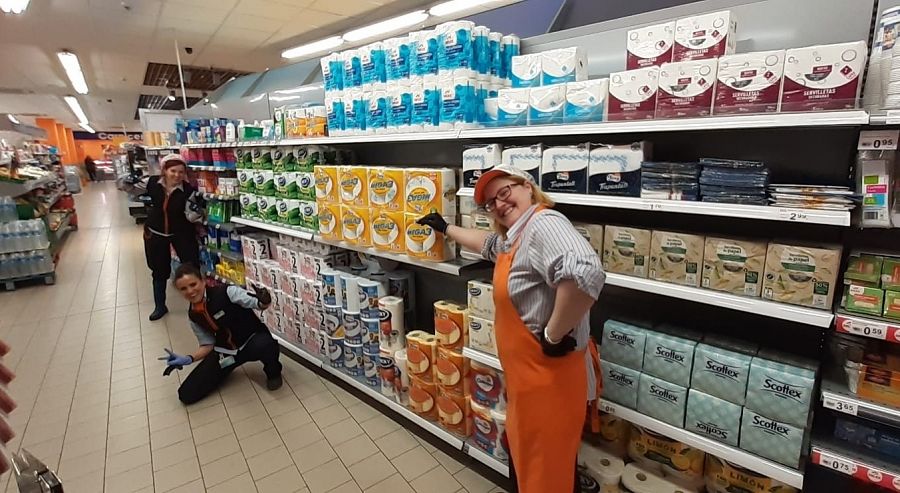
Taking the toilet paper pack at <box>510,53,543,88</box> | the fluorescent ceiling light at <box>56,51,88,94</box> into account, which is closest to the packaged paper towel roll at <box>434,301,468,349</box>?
the toilet paper pack at <box>510,53,543,88</box>

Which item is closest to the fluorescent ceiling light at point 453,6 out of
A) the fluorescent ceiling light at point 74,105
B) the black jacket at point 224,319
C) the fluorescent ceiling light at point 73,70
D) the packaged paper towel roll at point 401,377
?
the black jacket at point 224,319

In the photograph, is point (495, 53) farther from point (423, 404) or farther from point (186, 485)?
point (186, 485)

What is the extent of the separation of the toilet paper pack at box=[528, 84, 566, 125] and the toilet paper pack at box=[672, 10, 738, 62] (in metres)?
0.48


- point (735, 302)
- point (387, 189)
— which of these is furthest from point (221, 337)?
point (735, 302)

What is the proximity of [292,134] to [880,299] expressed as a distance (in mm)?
3593

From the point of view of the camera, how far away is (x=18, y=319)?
17.2 feet

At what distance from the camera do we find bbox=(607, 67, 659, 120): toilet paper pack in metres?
1.76

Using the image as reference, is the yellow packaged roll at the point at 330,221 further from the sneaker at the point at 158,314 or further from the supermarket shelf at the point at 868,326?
the sneaker at the point at 158,314

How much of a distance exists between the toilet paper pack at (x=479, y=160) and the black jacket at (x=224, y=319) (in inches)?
90.1

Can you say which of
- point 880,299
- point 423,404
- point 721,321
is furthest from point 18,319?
point 880,299

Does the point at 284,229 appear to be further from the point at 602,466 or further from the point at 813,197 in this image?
the point at 813,197

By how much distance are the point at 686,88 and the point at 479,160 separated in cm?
99

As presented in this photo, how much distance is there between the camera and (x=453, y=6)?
6723 millimetres

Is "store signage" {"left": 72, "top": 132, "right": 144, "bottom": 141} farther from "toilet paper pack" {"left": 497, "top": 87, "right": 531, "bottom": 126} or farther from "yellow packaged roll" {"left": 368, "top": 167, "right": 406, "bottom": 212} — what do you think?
"toilet paper pack" {"left": 497, "top": 87, "right": 531, "bottom": 126}
